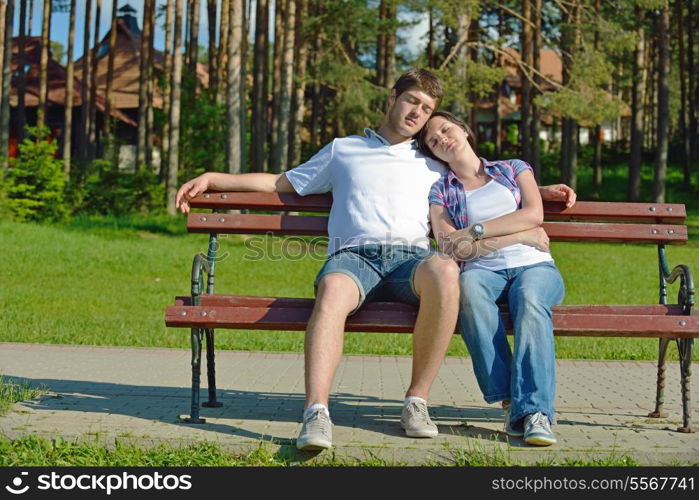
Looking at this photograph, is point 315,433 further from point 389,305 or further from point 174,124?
point 174,124

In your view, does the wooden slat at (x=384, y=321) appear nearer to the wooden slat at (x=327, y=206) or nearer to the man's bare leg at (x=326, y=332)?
the man's bare leg at (x=326, y=332)

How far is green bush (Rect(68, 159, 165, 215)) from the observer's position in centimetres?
2716

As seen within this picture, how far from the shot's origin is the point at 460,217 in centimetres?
503

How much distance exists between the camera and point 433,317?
14.9 ft

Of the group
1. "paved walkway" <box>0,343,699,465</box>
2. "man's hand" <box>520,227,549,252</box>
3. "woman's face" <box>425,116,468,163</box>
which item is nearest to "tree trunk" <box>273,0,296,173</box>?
"paved walkway" <box>0,343,699,465</box>

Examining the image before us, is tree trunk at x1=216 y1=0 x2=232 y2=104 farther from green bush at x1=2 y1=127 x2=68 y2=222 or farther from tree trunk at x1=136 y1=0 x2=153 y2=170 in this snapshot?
green bush at x1=2 y1=127 x2=68 y2=222

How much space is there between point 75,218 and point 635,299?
1559cm

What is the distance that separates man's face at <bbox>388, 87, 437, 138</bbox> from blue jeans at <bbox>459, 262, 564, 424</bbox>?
2.80 ft

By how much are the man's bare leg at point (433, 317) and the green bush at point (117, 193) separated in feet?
76.3

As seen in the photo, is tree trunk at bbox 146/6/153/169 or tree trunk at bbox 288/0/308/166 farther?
tree trunk at bbox 146/6/153/169

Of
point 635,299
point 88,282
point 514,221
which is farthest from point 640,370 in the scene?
point 88,282

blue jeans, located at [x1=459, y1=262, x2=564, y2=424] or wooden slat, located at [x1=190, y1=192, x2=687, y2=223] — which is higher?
wooden slat, located at [x1=190, y1=192, x2=687, y2=223]

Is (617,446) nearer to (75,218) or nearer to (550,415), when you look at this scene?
(550,415)
